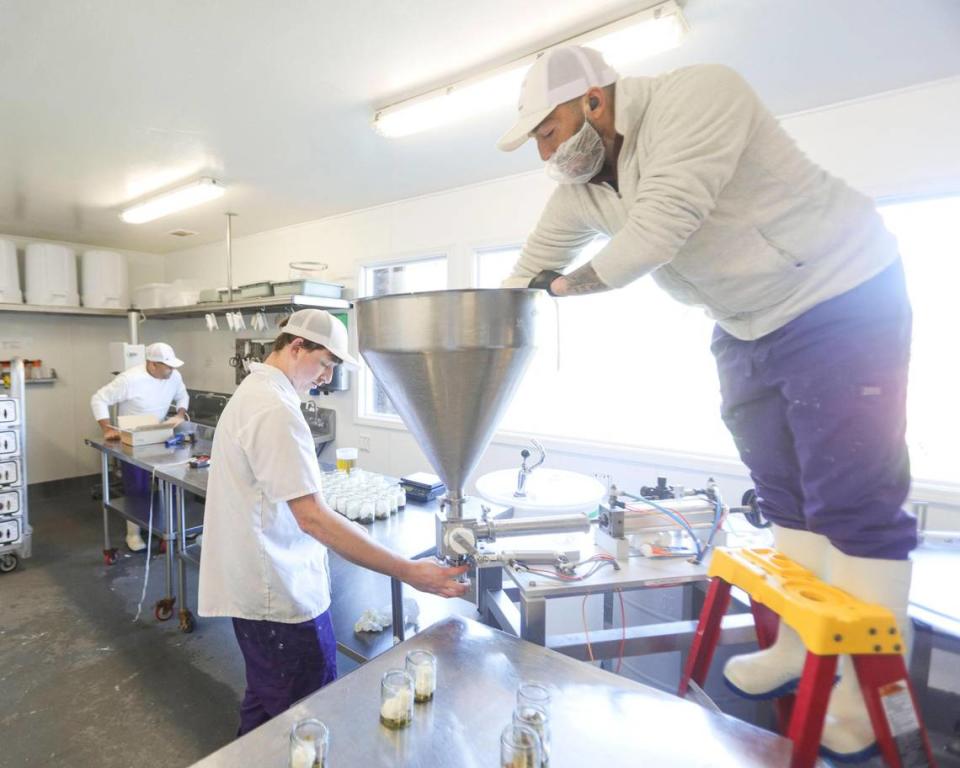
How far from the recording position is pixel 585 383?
3037 millimetres

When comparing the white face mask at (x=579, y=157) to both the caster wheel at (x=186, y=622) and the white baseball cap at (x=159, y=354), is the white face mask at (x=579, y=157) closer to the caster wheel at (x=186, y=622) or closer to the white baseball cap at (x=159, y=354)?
the caster wheel at (x=186, y=622)

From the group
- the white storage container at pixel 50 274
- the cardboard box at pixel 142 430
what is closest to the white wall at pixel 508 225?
the white storage container at pixel 50 274

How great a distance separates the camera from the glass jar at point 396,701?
70 cm

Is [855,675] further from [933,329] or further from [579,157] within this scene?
[933,329]

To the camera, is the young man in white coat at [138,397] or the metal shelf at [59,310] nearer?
the young man in white coat at [138,397]

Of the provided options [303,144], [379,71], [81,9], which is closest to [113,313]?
[303,144]

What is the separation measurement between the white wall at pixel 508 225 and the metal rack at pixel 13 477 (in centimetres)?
178

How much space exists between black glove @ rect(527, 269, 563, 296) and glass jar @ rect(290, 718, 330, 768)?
2.57 ft

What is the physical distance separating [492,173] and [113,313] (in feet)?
14.0

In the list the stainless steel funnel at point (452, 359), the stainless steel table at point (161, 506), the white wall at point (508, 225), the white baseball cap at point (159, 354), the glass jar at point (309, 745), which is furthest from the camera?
the white baseball cap at point (159, 354)

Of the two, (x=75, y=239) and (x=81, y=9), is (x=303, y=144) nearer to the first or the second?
(x=81, y=9)

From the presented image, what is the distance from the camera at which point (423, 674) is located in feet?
2.52

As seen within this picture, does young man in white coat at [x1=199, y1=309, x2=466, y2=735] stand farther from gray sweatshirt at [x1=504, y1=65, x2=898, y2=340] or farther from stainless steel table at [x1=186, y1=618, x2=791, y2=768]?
gray sweatshirt at [x1=504, y1=65, x2=898, y2=340]

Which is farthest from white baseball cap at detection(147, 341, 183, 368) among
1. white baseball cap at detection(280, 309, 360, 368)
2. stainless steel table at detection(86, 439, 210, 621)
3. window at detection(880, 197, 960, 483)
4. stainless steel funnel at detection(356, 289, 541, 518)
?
window at detection(880, 197, 960, 483)
